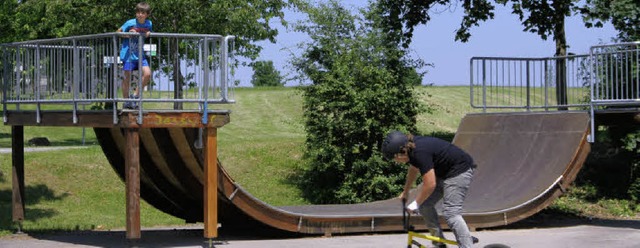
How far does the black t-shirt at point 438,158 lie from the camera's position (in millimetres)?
9297

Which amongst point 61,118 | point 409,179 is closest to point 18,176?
point 61,118

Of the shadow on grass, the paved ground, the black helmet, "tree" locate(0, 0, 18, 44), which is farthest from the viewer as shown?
"tree" locate(0, 0, 18, 44)

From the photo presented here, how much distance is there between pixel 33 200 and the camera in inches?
826

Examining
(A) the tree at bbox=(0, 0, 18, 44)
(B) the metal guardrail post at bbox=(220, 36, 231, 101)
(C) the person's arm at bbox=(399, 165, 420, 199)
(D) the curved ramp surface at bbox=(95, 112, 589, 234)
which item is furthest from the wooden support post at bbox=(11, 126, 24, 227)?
(A) the tree at bbox=(0, 0, 18, 44)

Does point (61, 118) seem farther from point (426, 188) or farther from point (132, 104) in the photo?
point (426, 188)

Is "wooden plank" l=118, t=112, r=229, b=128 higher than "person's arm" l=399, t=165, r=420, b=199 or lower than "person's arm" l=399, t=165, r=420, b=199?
higher

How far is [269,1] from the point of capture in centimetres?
2917

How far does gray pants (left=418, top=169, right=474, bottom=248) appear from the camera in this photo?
9539 mm

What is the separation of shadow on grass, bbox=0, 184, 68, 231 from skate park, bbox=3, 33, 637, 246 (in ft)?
10.6

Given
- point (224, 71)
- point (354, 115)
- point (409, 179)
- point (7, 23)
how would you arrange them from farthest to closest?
1. point (7, 23)
2. point (354, 115)
3. point (224, 71)
4. point (409, 179)

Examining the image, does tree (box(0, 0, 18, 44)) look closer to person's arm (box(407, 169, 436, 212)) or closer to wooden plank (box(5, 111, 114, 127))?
wooden plank (box(5, 111, 114, 127))

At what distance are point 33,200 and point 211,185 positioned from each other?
912 cm

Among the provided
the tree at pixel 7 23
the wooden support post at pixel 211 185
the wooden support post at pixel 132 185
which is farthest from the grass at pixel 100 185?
the wooden support post at pixel 211 185

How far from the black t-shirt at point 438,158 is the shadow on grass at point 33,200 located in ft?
33.8
